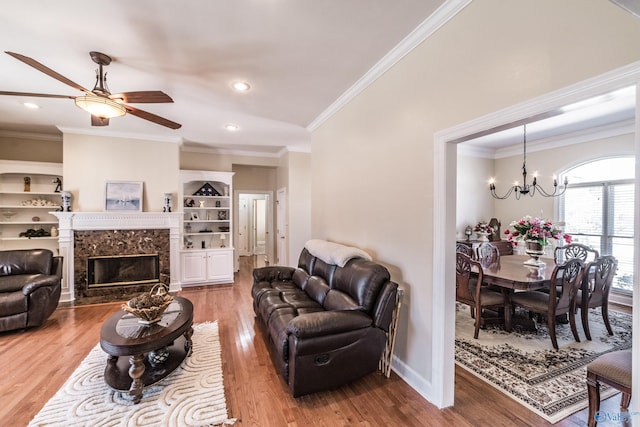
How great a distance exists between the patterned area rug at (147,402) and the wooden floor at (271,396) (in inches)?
4.1

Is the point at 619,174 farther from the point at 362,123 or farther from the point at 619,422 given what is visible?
the point at 362,123

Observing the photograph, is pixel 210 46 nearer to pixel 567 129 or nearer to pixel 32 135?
pixel 32 135

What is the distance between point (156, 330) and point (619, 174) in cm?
705

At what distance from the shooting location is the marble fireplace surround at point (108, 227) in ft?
14.8

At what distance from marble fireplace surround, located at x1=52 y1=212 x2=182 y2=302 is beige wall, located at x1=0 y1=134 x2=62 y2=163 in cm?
150

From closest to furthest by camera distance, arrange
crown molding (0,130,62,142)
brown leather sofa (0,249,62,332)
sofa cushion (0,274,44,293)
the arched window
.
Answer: brown leather sofa (0,249,62,332) → sofa cushion (0,274,44,293) → the arched window → crown molding (0,130,62,142)

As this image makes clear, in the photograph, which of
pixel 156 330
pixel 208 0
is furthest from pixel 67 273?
pixel 208 0

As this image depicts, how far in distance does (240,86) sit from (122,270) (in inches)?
162

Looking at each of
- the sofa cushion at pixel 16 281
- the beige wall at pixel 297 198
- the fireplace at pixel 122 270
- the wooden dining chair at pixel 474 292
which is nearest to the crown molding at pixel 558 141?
the beige wall at pixel 297 198

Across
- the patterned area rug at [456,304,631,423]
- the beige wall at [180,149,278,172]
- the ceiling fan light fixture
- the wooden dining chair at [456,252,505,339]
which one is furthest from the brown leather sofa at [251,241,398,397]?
the beige wall at [180,149,278,172]

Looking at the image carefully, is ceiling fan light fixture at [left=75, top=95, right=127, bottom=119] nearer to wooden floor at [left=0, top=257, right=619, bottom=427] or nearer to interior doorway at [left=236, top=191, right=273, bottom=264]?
wooden floor at [left=0, top=257, right=619, bottom=427]

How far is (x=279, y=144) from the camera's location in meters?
5.76

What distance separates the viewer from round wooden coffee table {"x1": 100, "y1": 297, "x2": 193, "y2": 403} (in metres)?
2.06

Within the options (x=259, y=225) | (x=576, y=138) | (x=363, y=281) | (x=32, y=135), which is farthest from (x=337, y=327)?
(x=259, y=225)
